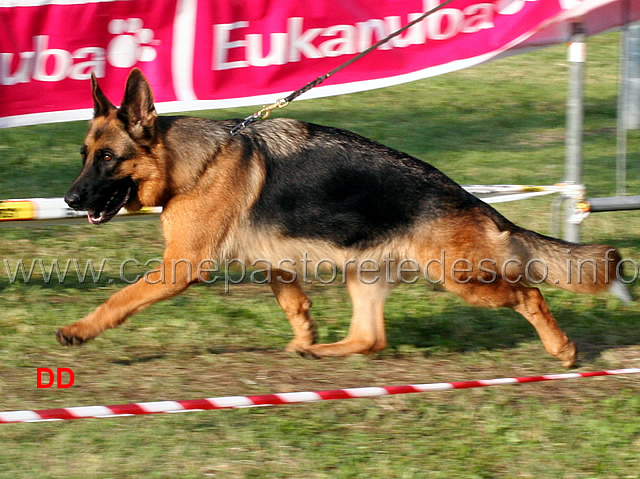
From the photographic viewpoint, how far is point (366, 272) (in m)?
5.25

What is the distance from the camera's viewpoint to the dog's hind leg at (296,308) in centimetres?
521

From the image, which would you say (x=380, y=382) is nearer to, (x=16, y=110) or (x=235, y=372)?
(x=235, y=372)

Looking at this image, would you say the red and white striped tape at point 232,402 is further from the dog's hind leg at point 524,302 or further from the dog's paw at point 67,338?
the dog's paw at point 67,338

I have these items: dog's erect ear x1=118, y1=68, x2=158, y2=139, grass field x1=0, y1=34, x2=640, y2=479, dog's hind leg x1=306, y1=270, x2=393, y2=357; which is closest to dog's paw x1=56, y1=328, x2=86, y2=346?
grass field x1=0, y1=34, x2=640, y2=479

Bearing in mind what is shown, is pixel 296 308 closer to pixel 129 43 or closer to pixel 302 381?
pixel 302 381

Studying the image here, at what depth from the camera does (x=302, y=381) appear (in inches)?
189

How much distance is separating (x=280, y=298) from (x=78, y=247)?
2578 mm

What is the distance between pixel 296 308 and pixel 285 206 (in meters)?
0.76

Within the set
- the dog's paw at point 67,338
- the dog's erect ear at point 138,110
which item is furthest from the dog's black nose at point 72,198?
the dog's paw at point 67,338

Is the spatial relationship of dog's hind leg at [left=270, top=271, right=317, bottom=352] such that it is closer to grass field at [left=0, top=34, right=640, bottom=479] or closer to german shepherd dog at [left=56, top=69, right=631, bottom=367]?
grass field at [left=0, top=34, right=640, bottom=479]

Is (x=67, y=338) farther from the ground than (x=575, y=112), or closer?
closer

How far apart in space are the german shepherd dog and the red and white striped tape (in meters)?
0.48

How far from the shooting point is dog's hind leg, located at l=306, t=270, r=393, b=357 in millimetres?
5188

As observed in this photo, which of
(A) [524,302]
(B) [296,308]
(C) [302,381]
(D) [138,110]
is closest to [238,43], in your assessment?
(D) [138,110]
